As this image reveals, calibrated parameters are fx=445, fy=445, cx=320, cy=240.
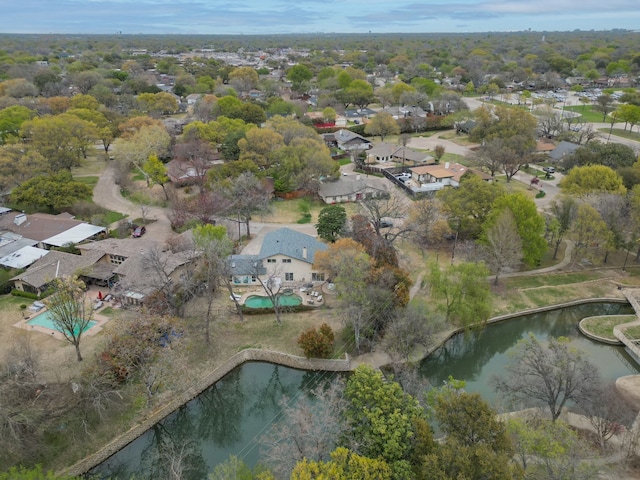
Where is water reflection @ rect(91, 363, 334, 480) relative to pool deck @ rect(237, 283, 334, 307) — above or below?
below

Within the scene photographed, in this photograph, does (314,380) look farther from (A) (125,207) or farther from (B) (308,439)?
(A) (125,207)

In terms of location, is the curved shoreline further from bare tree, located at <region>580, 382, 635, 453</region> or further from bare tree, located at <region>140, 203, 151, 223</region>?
bare tree, located at <region>140, 203, 151, 223</region>

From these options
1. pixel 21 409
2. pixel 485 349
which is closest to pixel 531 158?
pixel 485 349

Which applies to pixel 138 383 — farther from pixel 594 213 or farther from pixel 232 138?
pixel 232 138

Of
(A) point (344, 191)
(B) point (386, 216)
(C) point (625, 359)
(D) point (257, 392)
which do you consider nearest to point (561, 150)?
(A) point (344, 191)

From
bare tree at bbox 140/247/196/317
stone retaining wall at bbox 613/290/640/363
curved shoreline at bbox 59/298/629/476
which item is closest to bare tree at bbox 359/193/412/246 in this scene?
curved shoreline at bbox 59/298/629/476

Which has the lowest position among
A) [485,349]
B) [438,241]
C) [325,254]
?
[485,349]
